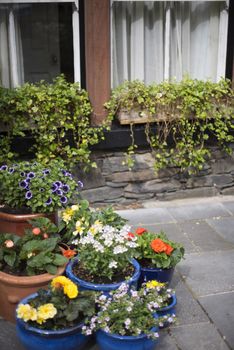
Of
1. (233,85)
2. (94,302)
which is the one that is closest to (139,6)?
(233,85)

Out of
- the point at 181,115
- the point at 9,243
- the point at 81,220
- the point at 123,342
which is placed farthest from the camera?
the point at 181,115

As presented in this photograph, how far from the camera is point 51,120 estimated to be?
4.64 meters

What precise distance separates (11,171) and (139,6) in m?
2.24

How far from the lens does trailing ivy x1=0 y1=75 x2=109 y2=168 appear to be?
180 inches

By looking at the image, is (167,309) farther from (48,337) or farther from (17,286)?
(17,286)

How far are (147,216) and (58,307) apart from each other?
2.27 meters

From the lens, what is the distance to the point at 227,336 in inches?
125

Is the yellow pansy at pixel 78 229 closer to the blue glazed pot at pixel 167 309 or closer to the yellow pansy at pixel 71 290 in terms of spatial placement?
the yellow pansy at pixel 71 290

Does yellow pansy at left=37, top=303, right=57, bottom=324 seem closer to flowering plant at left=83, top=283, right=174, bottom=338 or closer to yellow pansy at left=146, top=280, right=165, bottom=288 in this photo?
flowering plant at left=83, top=283, right=174, bottom=338

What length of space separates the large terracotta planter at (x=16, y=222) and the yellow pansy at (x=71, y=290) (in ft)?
2.94

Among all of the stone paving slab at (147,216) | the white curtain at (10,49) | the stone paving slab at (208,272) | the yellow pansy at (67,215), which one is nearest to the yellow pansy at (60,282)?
the yellow pansy at (67,215)

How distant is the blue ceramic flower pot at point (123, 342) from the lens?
2.75 m

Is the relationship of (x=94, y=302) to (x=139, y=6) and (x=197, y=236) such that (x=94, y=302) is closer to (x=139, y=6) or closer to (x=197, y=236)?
(x=197, y=236)

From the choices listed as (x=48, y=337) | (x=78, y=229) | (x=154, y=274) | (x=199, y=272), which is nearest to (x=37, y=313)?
(x=48, y=337)
